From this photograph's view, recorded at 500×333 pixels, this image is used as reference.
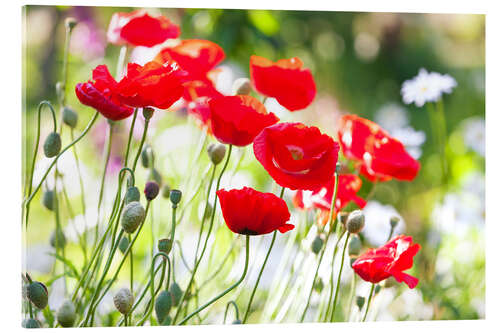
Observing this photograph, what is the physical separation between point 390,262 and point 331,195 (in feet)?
0.41

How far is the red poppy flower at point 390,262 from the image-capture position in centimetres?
71

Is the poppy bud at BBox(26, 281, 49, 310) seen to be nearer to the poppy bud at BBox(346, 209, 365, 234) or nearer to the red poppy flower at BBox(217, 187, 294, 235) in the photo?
the red poppy flower at BBox(217, 187, 294, 235)

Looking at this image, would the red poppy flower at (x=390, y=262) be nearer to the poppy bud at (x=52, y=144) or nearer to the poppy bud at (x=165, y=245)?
the poppy bud at (x=165, y=245)

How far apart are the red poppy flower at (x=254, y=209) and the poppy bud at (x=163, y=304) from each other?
0.37 feet

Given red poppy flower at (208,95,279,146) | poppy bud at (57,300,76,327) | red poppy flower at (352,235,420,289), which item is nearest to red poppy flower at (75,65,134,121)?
red poppy flower at (208,95,279,146)

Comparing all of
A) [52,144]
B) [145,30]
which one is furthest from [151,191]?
[145,30]

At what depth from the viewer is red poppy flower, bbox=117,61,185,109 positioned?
656mm

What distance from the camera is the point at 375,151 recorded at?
808 mm

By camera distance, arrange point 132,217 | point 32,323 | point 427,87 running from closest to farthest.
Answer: point 132,217 < point 32,323 < point 427,87

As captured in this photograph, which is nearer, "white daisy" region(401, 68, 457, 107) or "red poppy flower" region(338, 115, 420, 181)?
"red poppy flower" region(338, 115, 420, 181)

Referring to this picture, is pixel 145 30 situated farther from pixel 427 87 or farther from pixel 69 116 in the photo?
pixel 427 87

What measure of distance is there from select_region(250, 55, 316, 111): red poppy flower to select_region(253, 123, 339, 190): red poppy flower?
0.52 ft

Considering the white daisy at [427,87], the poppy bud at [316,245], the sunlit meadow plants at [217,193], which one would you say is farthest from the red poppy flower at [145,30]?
the white daisy at [427,87]

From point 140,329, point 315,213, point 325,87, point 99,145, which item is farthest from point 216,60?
point 325,87
